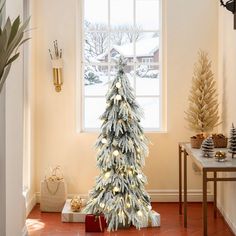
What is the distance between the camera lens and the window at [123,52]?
6168 millimetres

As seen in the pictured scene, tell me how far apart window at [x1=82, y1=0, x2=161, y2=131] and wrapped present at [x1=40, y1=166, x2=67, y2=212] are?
2.86 ft

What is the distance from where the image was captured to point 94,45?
6.19 metres

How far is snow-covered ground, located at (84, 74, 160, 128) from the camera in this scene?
20.3 ft

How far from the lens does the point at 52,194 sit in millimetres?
5664

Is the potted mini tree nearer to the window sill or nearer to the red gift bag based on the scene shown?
the window sill

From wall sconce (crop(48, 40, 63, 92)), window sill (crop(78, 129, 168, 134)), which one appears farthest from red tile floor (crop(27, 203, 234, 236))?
wall sconce (crop(48, 40, 63, 92))

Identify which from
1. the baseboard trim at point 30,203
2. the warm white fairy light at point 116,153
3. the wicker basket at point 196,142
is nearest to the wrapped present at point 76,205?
the baseboard trim at point 30,203

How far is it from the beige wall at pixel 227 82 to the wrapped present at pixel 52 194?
1.92 metres

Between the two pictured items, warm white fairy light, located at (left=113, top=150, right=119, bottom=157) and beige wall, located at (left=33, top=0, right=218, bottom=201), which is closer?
warm white fairy light, located at (left=113, top=150, right=119, bottom=157)

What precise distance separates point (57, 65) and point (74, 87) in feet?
1.20

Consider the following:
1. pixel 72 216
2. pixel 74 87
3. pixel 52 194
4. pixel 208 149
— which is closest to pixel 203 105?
pixel 208 149

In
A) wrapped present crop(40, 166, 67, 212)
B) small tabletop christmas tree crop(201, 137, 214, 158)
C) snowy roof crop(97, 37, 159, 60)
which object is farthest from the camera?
snowy roof crop(97, 37, 159, 60)

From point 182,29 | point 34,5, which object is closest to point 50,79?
point 34,5

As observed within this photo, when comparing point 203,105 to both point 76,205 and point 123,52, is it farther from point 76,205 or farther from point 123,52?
point 76,205
